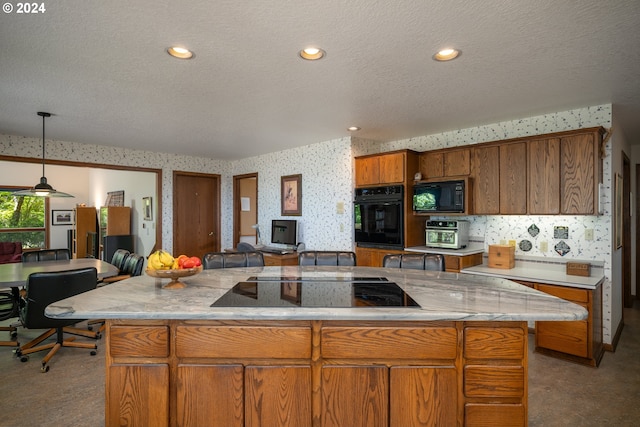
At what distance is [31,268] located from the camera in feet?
12.2

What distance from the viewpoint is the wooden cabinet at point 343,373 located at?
1631 millimetres

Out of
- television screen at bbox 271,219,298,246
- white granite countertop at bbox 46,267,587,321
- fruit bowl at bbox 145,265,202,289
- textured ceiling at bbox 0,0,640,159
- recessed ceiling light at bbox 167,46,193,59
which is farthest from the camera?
television screen at bbox 271,219,298,246

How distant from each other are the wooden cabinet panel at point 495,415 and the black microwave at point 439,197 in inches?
101

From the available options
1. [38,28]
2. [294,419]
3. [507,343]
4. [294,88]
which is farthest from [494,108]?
[38,28]

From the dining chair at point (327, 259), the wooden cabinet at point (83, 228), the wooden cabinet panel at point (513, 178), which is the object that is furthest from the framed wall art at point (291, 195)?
the wooden cabinet at point (83, 228)

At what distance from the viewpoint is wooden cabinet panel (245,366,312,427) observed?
166cm

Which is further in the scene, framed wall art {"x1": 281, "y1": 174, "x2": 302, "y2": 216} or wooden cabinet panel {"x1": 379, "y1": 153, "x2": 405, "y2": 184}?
framed wall art {"x1": 281, "y1": 174, "x2": 302, "y2": 216}

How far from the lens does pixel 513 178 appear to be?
367 centimetres

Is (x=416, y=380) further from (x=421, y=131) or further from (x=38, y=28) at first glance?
(x=421, y=131)

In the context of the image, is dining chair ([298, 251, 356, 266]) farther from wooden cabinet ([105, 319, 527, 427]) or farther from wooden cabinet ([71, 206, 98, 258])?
wooden cabinet ([71, 206, 98, 258])

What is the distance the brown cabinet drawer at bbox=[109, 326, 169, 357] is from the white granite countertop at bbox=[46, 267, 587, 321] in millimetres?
116

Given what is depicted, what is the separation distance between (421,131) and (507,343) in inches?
131

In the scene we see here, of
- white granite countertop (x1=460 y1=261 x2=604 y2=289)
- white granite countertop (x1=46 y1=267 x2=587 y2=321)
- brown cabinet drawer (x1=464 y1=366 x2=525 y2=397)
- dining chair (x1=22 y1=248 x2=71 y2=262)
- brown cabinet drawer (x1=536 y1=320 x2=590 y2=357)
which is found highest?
white granite countertop (x1=46 y1=267 x2=587 y2=321)

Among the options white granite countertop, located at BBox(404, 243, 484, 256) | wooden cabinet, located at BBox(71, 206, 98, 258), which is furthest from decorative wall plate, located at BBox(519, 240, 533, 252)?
wooden cabinet, located at BBox(71, 206, 98, 258)
